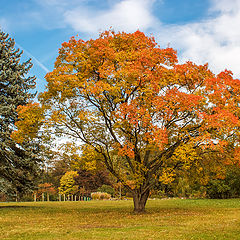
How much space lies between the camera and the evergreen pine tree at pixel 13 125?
21375 mm

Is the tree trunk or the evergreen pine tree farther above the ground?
the evergreen pine tree

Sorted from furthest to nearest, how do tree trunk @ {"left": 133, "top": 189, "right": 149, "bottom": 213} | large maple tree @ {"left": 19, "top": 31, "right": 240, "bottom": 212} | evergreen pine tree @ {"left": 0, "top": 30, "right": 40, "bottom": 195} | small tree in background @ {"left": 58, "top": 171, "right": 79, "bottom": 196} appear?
small tree in background @ {"left": 58, "top": 171, "right": 79, "bottom": 196} → evergreen pine tree @ {"left": 0, "top": 30, "right": 40, "bottom": 195} → tree trunk @ {"left": 133, "top": 189, "right": 149, "bottom": 213} → large maple tree @ {"left": 19, "top": 31, "right": 240, "bottom": 212}

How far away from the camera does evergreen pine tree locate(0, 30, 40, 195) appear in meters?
21.4

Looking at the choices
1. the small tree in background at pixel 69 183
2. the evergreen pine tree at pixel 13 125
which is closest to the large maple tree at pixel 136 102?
the evergreen pine tree at pixel 13 125

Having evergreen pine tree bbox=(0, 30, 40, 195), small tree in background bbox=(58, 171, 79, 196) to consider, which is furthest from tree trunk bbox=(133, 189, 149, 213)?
small tree in background bbox=(58, 171, 79, 196)

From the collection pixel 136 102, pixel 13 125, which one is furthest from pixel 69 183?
pixel 136 102

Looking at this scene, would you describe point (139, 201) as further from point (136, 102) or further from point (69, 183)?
point (69, 183)

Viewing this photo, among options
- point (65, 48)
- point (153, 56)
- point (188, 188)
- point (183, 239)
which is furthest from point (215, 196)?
point (183, 239)

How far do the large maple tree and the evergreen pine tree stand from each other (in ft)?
22.1

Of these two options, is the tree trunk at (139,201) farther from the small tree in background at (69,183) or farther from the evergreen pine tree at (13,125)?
the small tree in background at (69,183)

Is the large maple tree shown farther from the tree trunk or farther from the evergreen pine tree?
the evergreen pine tree

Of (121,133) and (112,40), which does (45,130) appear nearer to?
(121,133)

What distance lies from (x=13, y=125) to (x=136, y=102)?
1173 centimetres

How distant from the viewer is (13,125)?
22.4 m
